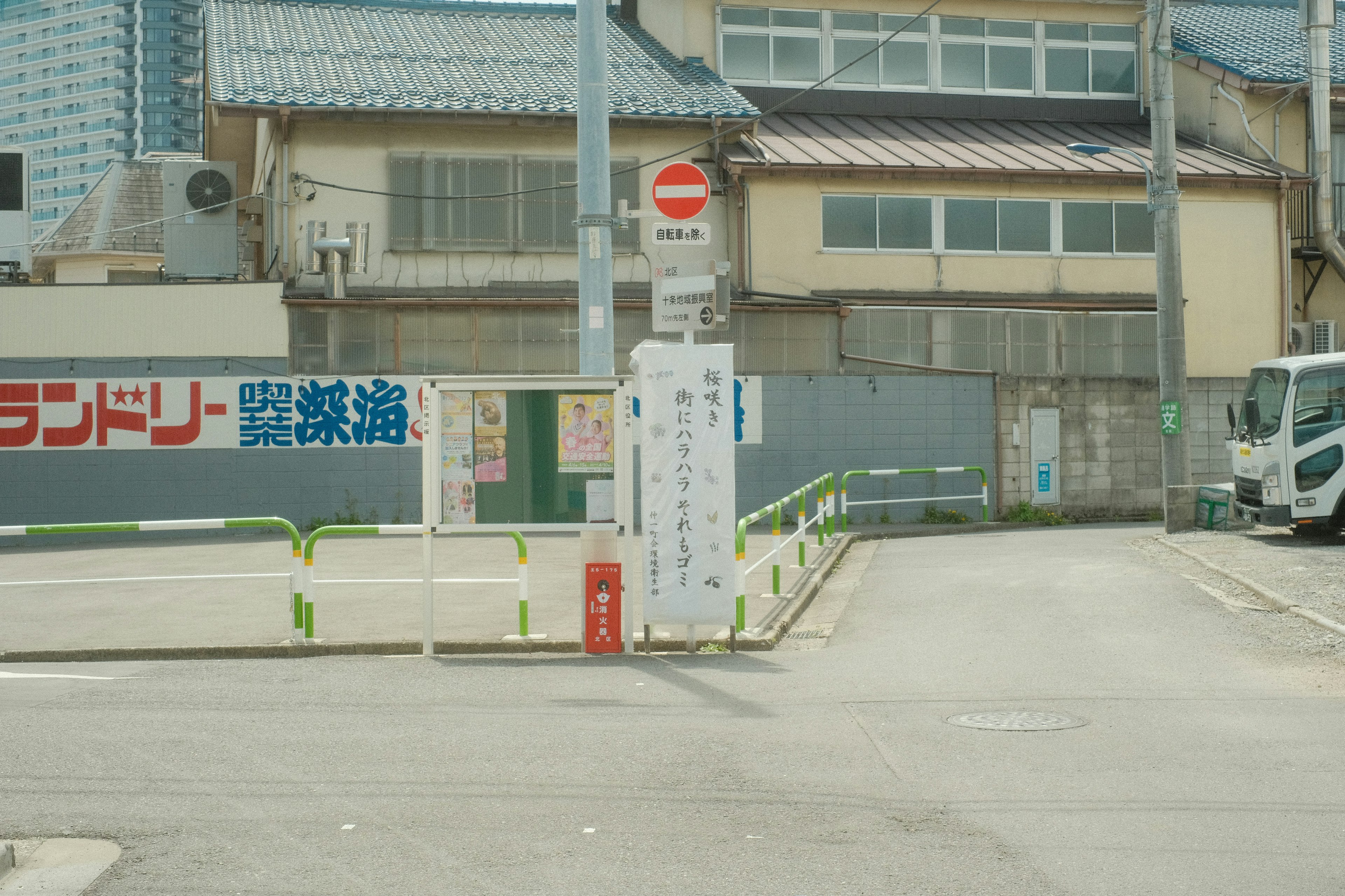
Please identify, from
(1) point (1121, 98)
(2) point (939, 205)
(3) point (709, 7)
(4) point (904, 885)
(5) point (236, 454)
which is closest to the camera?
(4) point (904, 885)

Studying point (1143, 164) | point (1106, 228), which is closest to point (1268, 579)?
point (1143, 164)

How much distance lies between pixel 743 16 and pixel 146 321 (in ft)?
44.6

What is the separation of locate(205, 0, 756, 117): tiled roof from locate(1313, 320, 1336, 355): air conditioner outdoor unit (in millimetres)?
12715

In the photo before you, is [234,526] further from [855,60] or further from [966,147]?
[855,60]

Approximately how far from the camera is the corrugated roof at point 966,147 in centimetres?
2461

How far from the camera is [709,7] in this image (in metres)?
27.2

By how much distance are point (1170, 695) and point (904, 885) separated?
4098mm

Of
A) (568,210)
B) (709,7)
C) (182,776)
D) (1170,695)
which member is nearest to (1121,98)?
(709,7)

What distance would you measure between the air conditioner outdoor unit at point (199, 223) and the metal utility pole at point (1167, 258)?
15.9 m

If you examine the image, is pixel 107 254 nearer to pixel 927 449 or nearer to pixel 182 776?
pixel 927 449

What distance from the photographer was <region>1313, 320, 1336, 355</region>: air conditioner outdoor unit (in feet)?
88.7

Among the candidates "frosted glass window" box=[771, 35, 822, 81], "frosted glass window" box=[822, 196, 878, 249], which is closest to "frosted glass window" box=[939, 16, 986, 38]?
"frosted glass window" box=[771, 35, 822, 81]

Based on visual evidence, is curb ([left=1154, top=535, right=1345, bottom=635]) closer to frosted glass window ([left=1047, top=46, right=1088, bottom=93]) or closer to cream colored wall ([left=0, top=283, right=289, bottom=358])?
cream colored wall ([left=0, top=283, right=289, bottom=358])

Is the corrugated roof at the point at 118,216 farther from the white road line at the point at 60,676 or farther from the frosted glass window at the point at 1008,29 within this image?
the white road line at the point at 60,676
